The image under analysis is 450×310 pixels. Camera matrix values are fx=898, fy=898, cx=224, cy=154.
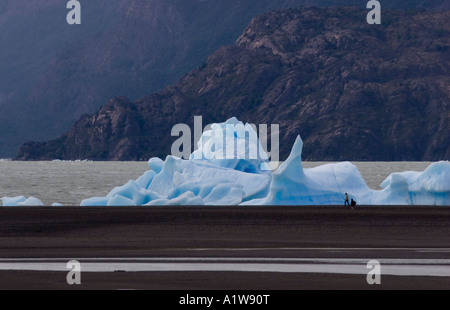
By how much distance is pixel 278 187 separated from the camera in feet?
205

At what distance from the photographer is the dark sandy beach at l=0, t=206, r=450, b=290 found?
22703mm

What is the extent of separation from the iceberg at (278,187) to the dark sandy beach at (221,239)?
4.44m

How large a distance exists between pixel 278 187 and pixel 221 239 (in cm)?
2561

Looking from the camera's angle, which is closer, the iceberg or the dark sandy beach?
the dark sandy beach

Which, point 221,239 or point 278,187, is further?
point 278,187

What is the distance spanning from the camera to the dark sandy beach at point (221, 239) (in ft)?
74.5

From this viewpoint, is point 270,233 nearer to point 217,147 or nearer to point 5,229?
point 5,229

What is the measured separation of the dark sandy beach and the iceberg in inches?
175

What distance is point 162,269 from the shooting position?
83.7 ft

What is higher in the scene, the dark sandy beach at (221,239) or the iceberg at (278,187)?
the iceberg at (278,187)

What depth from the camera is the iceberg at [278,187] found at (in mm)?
62938

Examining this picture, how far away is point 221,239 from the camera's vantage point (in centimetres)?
3719

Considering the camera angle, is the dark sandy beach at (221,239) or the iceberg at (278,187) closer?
the dark sandy beach at (221,239)

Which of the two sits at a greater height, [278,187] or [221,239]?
[278,187]
